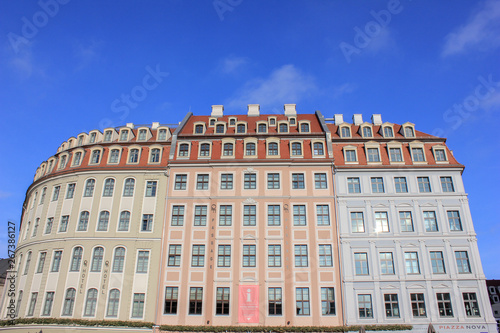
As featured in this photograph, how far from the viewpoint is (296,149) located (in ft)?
133

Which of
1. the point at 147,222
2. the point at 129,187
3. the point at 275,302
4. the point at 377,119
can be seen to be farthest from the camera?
the point at 377,119

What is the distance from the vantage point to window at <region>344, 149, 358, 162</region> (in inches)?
1560

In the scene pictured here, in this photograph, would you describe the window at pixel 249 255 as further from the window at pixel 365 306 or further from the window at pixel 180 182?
the window at pixel 365 306

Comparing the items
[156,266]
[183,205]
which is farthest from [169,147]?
[156,266]

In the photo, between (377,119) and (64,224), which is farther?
(377,119)

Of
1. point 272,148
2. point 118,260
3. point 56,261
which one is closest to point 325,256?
point 272,148

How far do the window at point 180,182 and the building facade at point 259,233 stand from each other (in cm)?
15

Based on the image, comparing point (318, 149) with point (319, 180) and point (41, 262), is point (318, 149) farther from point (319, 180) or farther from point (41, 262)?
point (41, 262)

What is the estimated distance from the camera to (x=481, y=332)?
32.6m

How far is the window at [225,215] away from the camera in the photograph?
37406 millimetres

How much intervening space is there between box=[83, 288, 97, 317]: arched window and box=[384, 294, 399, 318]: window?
88.1 ft

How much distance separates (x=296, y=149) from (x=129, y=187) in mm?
18334

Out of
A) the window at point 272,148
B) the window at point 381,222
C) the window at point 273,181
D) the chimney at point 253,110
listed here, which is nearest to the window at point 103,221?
the window at point 273,181

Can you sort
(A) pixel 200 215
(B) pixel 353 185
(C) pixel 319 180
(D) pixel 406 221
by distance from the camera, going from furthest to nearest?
1. (C) pixel 319 180
2. (B) pixel 353 185
3. (A) pixel 200 215
4. (D) pixel 406 221
